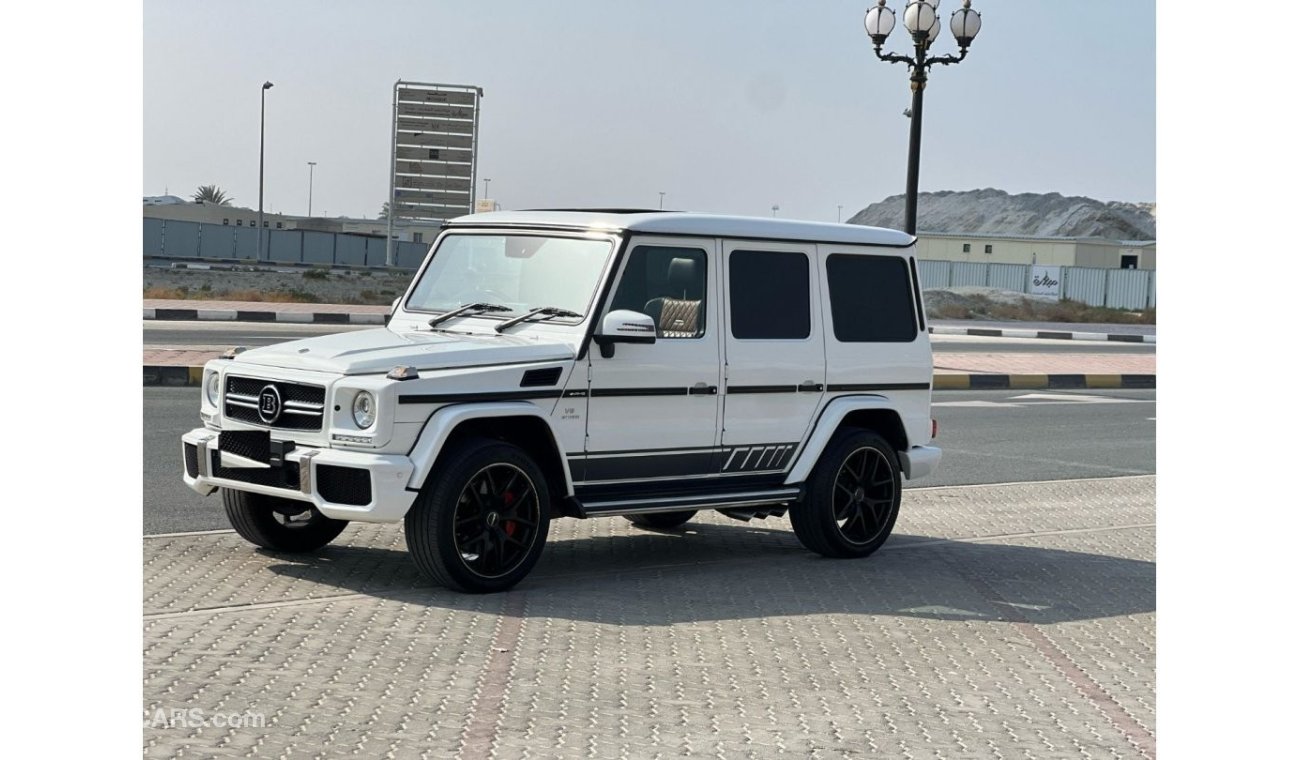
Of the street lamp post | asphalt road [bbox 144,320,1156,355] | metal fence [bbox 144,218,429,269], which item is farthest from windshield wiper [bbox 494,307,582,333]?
metal fence [bbox 144,218,429,269]

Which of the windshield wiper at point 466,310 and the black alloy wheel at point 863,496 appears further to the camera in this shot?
the black alloy wheel at point 863,496

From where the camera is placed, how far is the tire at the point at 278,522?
8.37 m

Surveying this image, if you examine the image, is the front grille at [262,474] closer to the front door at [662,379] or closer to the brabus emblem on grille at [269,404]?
the brabus emblem on grille at [269,404]

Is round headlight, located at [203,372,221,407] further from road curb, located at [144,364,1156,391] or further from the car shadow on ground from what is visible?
road curb, located at [144,364,1156,391]

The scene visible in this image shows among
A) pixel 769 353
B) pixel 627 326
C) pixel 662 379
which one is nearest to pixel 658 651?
pixel 627 326

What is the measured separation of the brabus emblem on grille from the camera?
24.8 ft

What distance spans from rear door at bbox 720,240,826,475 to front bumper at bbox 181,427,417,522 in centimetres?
201

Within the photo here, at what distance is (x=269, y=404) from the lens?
7.60 m

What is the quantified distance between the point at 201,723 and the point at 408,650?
128 centimetres

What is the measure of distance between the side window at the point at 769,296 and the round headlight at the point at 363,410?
2141mm

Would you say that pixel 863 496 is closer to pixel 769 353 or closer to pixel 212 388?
pixel 769 353

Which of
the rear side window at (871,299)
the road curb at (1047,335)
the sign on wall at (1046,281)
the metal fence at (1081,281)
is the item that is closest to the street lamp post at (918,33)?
the rear side window at (871,299)

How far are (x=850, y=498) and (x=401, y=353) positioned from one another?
289 centimetres
